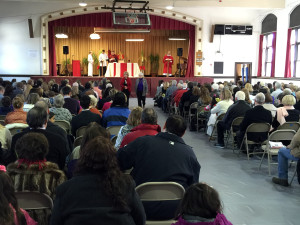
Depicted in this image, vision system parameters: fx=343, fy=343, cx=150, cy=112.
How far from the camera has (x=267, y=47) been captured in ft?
57.7

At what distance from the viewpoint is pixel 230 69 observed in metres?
18.7

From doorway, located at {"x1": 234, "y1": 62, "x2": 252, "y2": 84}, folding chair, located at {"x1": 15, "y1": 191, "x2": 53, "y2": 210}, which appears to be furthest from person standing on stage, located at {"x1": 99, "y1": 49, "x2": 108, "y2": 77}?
folding chair, located at {"x1": 15, "y1": 191, "x2": 53, "y2": 210}

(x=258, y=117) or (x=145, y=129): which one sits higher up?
(x=145, y=129)

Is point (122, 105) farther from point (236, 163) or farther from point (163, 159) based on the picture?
point (163, 159)

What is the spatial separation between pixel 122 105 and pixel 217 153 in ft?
7.97

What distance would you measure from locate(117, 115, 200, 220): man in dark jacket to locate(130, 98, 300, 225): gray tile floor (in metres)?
1.30

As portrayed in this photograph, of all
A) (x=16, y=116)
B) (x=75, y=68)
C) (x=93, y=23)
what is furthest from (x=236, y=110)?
(x=75, y=68)

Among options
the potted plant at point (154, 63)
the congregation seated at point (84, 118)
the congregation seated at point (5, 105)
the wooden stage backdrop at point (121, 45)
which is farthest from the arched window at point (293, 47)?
the congregation seated at point (5, 105)

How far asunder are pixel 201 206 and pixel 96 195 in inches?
21.5

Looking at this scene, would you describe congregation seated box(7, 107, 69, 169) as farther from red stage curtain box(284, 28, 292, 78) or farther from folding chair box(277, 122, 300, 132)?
red stage curtain box(284, 28, 292, 78)

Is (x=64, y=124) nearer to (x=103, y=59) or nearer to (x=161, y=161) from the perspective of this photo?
(x=161, y=161)

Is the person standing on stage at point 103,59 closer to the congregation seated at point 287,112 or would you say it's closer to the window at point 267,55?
the window at point 267,55

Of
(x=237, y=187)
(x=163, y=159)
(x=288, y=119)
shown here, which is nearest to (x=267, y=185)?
(x=237, y=187)

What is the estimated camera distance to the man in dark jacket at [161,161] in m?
2.68
